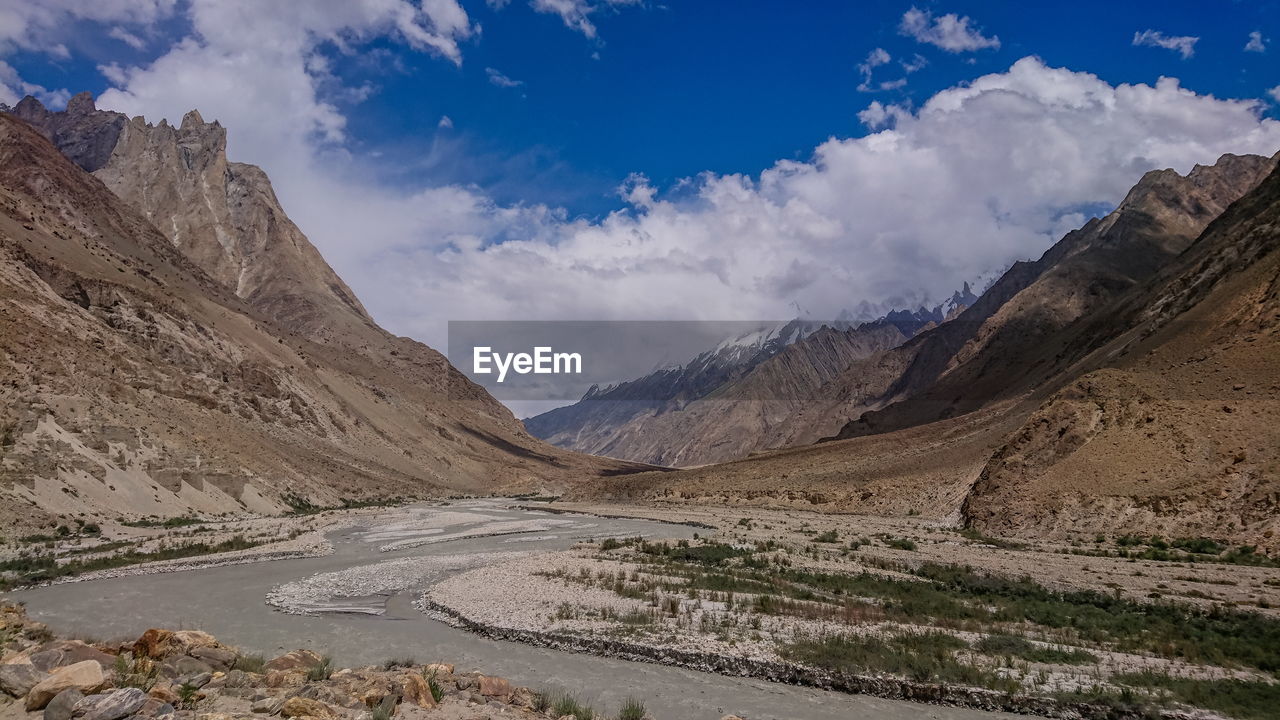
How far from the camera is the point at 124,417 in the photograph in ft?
166

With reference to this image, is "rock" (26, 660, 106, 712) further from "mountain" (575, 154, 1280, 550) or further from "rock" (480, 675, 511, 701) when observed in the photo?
"mountain" (575, 154, 1280, 550)

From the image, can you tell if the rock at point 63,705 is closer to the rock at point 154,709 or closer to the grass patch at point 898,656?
the rock at point 154,709

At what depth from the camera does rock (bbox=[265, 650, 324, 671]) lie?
12.4 m

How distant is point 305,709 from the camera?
9484mm

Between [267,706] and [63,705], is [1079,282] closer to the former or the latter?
[267,706]

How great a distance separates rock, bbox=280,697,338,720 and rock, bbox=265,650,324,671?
292cm

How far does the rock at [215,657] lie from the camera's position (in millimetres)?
12039

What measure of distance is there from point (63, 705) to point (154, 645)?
147 inches

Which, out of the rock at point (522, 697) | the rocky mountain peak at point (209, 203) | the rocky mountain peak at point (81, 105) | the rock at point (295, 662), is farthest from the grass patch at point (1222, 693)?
the rocky mountain peak at point (81, 105)

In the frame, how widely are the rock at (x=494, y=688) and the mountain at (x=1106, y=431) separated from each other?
105 feet

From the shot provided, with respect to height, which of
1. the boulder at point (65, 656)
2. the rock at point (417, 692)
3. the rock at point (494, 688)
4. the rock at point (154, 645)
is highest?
the boulder at point (65, 656)

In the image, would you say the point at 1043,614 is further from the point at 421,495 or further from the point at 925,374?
the point at 925,374

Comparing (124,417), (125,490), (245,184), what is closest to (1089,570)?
(125,490)

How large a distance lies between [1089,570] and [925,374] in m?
161
